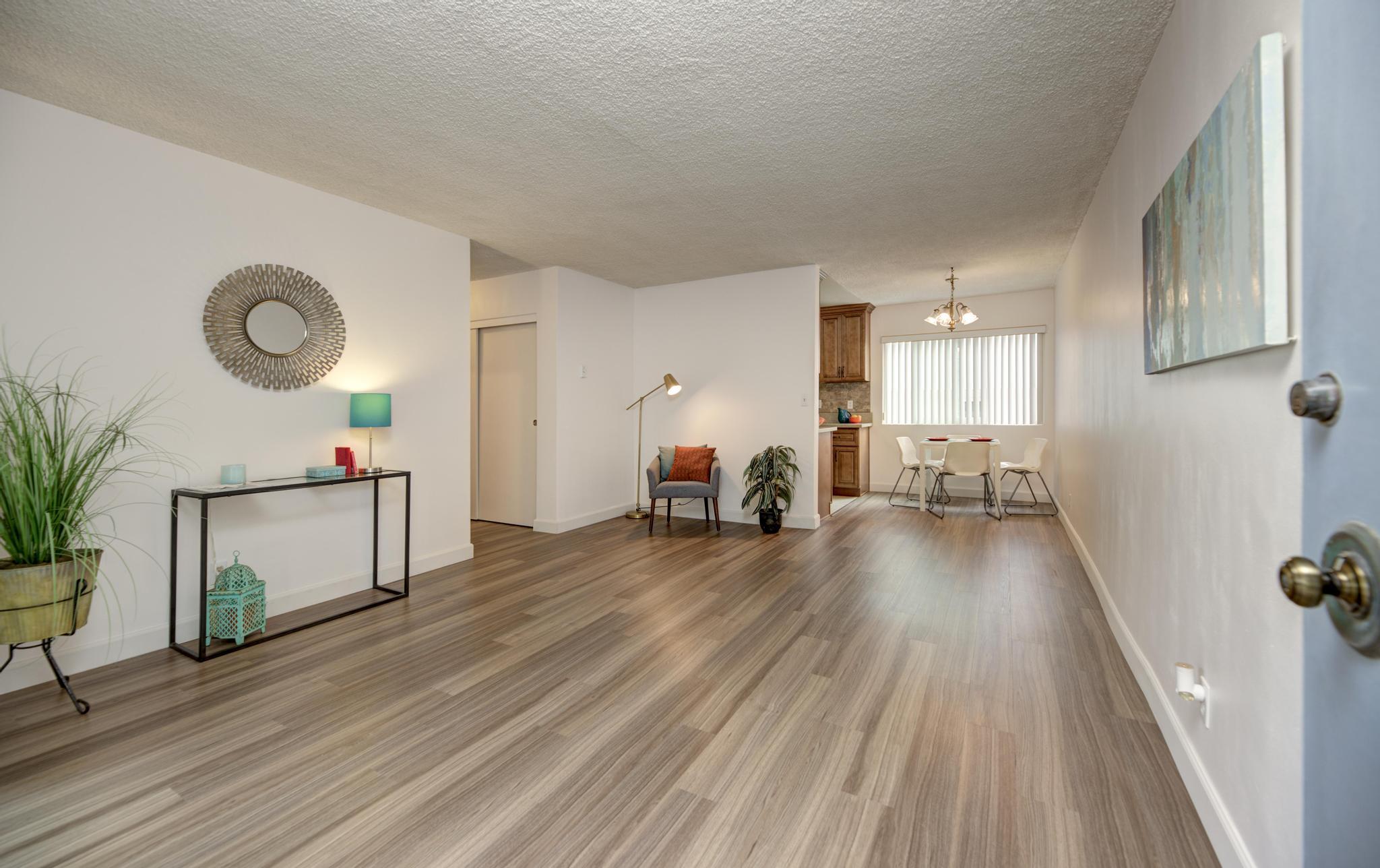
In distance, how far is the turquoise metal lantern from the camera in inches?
111

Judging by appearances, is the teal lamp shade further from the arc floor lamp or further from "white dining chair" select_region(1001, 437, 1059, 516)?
"white dining chair" select_region(1001, 437, 1059, 516)

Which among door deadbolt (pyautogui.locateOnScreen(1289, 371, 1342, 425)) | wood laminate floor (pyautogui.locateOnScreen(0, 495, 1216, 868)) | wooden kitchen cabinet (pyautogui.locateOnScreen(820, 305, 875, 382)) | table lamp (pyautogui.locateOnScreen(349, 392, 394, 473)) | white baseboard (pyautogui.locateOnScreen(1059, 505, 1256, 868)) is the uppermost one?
wooden kitchen cabinet (pyautogui.locateOnScreen(820, 305, 875, 382))

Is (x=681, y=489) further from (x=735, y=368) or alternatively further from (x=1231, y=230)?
(x=1231, y=230)

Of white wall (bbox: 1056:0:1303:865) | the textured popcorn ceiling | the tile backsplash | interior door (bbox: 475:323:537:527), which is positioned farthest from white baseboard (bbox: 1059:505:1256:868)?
the tile backsplash

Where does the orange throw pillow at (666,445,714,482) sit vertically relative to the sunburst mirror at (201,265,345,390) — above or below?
below

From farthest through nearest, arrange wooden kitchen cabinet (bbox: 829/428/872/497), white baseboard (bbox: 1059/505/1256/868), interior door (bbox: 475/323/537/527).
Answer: wooden kitchen cabinet (bbox: 829/428/872/497) → interior door (bbox: 475/323/537/527) → white baseboard (bbox: 1059/505/1256/868)

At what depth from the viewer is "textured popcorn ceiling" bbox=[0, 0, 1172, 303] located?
2.01 metres

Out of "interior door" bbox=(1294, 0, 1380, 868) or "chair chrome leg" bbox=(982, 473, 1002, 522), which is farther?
"chair chrome leg" bbox=(982, 473, 1002, 522)

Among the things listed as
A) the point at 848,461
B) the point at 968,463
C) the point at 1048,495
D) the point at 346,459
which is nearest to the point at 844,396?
the point at 848,461

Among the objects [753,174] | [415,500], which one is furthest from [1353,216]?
[415,500]

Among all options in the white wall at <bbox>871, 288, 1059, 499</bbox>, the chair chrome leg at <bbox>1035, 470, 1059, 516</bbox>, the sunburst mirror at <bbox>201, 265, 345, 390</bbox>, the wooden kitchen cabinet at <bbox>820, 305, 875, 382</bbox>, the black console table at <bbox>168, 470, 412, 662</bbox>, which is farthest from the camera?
the wooden kitchen cabinet at <bbox>820, 305, 875, 382</bbox>

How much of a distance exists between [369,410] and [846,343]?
590 centimetres

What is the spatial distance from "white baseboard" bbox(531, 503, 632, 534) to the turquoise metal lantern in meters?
2.62

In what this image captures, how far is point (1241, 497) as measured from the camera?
134 centimetres
